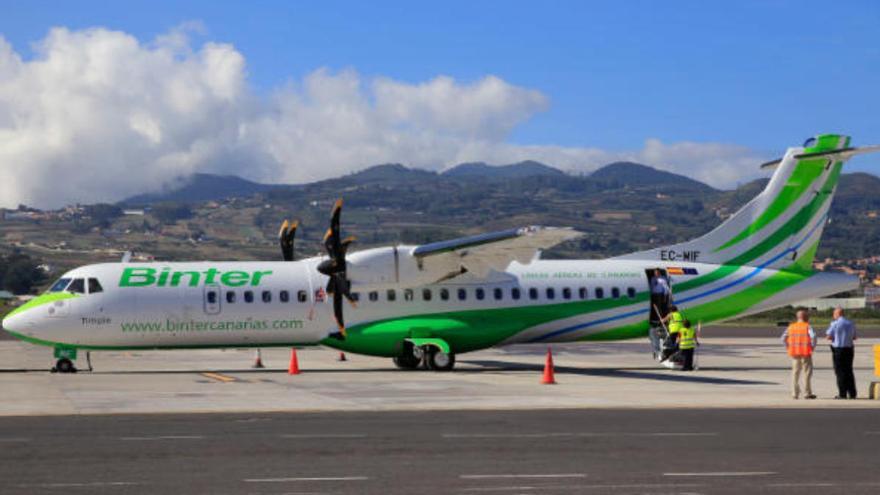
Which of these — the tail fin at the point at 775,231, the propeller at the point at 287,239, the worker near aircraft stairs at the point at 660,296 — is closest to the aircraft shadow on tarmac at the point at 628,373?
the worker near aircraft stairs at the point at 660,296

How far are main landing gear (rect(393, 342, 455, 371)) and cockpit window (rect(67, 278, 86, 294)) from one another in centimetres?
860

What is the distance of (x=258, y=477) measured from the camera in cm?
1296

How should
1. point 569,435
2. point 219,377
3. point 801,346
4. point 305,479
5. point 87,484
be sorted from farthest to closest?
point 219,377 → point 801,346 → point 569,435 → point 305,479 → point 87,484

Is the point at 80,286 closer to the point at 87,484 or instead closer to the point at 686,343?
the point at 686,343

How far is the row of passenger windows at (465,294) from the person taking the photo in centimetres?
3152

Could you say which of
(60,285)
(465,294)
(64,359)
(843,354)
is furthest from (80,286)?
(843,354)

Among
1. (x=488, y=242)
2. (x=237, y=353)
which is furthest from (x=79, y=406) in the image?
(x=237, y=353)

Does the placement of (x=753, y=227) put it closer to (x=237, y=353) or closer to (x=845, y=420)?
(x=845, y=420)

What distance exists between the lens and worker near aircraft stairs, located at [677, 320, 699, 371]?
106 feet

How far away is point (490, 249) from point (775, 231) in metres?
9.56

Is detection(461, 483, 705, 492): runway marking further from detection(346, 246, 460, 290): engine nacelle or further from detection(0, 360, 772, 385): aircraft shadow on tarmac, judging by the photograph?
detection(346, 246, 460, 290): engine nacelle

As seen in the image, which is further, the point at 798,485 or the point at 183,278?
the point at 183,278

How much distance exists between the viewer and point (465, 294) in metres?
32.9

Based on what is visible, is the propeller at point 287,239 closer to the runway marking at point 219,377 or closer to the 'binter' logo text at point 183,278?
the 'binter' logo text at point 183,278
